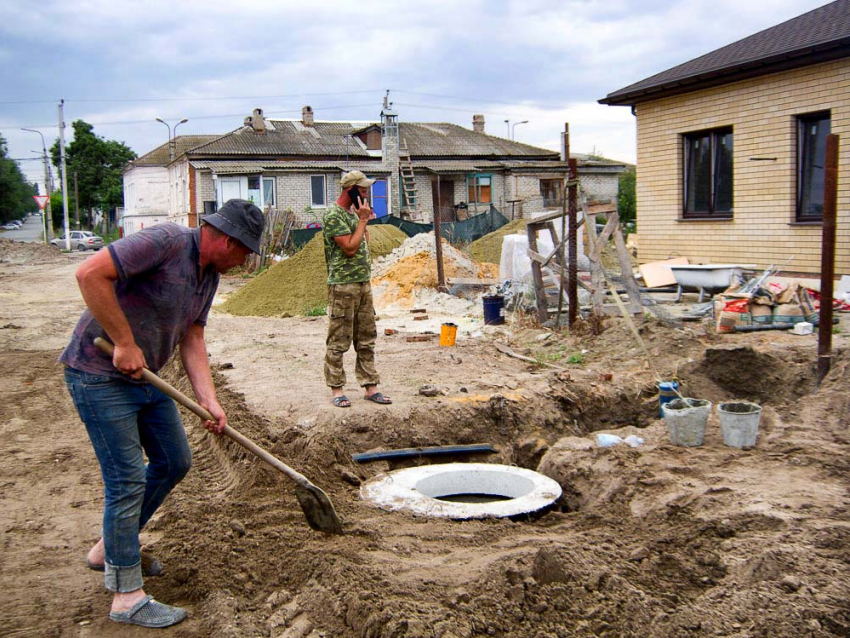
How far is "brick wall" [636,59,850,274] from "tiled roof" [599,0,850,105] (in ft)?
0.66

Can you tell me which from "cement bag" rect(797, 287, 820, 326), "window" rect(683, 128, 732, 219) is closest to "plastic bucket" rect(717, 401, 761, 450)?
"cement bag" rect(797, 287, 820, 326)

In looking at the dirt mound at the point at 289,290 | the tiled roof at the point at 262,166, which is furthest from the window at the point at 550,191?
the dirt mound at the point at 289,290

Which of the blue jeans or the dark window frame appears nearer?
the blue jeans

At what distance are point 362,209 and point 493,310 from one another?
562 centimetres

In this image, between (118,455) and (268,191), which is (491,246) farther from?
(118,455)

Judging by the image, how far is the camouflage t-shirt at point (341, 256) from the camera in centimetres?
634

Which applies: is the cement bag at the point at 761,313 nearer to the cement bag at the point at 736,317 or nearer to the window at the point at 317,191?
the cement bag at the point at 736,317

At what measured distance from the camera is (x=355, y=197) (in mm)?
6508

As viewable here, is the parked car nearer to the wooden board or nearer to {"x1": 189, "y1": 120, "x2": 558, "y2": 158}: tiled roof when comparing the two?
{"x1": 189, "y1": 120, "x2": 558, "y2": 158}: tiled roof

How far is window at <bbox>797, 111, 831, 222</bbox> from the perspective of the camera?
11898 mm

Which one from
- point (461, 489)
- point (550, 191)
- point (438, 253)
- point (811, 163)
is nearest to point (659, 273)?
point (811, 163)

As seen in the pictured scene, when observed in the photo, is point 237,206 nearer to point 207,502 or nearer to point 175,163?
point 207,502

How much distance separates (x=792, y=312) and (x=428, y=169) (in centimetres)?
2881

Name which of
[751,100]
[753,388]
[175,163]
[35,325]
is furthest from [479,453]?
[175,163]
